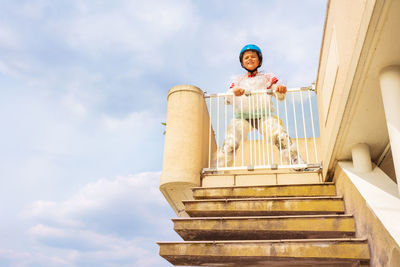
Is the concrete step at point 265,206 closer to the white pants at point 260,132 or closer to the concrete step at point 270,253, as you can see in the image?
the concrete step at point 270,253

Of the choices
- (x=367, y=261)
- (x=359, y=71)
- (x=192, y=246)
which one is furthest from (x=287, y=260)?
(x=359, y=71)

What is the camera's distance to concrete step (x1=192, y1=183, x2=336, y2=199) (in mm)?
3912

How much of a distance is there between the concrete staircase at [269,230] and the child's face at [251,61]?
235 cm

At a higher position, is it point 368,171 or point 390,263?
point 368,171

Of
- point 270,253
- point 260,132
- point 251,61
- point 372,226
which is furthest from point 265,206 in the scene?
point 251,61

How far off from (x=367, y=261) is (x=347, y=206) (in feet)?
2.26

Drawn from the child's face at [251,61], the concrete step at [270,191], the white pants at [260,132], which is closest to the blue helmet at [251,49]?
the child's face at [251,61]

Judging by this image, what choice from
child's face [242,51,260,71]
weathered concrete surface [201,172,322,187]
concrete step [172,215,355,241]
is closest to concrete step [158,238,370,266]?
concrete step [172,215,355,241]

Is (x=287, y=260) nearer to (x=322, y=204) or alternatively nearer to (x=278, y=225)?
(x=278, y=225)

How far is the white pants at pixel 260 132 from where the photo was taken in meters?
4.98

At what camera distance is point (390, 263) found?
238 centimetres

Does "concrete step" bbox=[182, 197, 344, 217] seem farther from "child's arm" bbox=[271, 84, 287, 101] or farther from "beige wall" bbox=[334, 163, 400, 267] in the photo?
"child's arm" bbox=[271, 84, 287, 101]

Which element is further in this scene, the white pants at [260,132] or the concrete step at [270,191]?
the white pants at [260,132]

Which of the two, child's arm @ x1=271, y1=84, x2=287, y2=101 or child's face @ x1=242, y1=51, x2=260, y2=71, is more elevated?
child's face @ x1=242, y1=51, x2=260, y2=71
